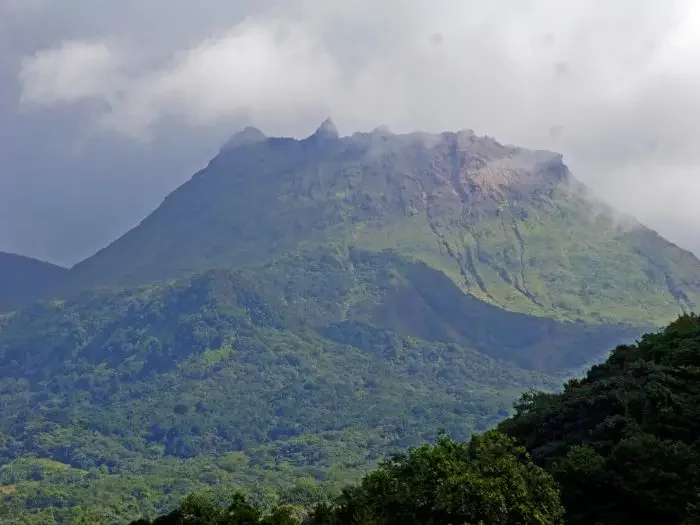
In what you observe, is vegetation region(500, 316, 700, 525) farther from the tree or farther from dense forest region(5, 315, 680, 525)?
the tree

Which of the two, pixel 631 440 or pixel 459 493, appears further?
pixel 631 440

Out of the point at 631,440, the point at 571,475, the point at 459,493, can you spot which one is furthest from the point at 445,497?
the point at 631,440

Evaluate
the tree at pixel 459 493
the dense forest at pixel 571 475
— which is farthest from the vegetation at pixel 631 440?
the tree at pixel 459 493

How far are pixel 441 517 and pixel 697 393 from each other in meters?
27.2

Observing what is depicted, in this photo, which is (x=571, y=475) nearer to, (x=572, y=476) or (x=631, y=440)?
(x=572, y=476)

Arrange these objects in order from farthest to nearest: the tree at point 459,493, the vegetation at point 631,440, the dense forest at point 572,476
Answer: the vegetation at point 631,440, the dense forest at point 572,476, the tree at point 459,493

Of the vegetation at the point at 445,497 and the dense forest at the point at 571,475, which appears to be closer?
the vegetation at the point at 445,497

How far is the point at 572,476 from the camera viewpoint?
173 ft

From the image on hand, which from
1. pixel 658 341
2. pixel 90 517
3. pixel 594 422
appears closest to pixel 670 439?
pixel 594 422

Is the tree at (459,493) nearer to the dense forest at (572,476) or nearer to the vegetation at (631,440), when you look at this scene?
the dense forest at (572,476)

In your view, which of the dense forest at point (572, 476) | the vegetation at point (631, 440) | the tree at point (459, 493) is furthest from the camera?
the vegetation at point (631, 440)

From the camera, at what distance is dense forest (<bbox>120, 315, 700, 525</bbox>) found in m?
42.0

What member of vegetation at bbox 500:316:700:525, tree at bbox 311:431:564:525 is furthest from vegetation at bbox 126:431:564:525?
vegetation at bbox 500:316:700:525

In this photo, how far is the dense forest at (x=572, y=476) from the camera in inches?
1654
